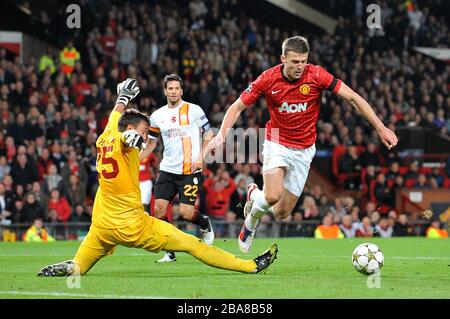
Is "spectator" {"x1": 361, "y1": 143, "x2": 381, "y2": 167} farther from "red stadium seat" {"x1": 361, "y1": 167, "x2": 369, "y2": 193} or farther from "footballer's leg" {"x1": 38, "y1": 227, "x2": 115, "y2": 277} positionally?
"footballer's leg" {"x1": 38, "y1": 227, "x2": 115, "y2": 277}

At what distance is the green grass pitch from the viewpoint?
973 centimetres

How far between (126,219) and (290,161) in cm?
300

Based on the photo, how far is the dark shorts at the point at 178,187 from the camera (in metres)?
15.2

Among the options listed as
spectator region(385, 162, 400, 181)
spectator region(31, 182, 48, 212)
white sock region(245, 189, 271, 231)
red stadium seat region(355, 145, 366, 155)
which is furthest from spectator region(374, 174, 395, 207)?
white sock region(245, 189, 271, 231)

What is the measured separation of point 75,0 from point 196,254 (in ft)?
64.1

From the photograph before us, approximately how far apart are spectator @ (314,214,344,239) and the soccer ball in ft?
36.2

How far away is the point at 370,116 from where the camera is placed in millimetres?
11781

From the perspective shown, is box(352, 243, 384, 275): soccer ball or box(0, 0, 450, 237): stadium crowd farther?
box(0, 0, 450, 237): stadium crowd

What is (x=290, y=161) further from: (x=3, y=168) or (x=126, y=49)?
(x=126, y=49)

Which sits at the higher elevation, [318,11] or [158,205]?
[318,11]

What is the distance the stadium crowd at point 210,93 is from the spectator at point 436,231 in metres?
0.43
